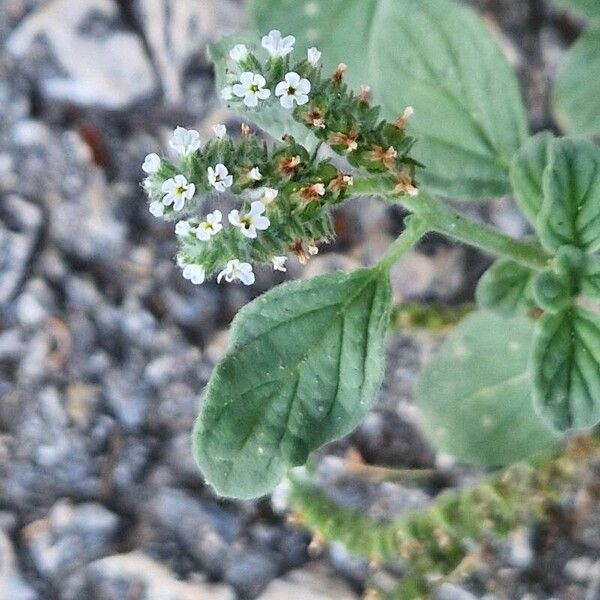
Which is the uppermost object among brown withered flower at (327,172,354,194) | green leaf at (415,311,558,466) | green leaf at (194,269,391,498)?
brown withered flower at (327,172,354,194)

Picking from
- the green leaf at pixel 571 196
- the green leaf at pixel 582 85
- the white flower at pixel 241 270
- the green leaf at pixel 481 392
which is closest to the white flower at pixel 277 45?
the white flower at pixel 241 270

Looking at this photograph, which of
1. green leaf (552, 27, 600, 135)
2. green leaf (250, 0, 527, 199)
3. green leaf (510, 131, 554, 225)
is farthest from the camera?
green leaf (552, 27, 600, 135)

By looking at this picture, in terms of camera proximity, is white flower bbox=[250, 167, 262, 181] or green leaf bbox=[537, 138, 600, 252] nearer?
white flower bbox=[250, 167, 262, 181]

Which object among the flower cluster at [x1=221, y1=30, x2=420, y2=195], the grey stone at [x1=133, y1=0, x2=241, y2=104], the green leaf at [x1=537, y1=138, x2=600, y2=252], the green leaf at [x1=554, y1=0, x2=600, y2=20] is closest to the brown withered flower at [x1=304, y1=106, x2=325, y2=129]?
the flower cluster at [x1=221, y1=30, x2=420, y2=195]

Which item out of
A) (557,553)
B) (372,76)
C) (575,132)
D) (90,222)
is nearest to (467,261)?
(575,132)

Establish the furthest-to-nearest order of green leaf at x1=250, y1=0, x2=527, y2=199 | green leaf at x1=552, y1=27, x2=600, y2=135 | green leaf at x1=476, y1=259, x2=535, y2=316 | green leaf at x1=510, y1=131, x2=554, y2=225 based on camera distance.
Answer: green leaf at x1=552, y1=27, x2=600, y2=135 → green leaf at x1=250, y1=0, x2=527, y2=199 → green leaf at x1=476, y1=259, x2=535, y2=316 → green leaf at x1=510, y1=131, x2=554, y2=225

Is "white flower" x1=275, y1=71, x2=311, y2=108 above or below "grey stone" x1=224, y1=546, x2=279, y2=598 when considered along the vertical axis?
above

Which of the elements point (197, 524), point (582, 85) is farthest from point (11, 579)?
point (582, 85)

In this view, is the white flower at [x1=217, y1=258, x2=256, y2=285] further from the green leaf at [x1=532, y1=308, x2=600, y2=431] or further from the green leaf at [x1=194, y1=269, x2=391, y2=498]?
the green leaf at [x1=532, y1=308, x2=600, y2=431]

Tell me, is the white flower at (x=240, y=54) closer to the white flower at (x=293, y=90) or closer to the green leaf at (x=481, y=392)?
the white flower at (x=293, y=90)

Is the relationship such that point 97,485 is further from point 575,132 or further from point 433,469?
point 575,132
